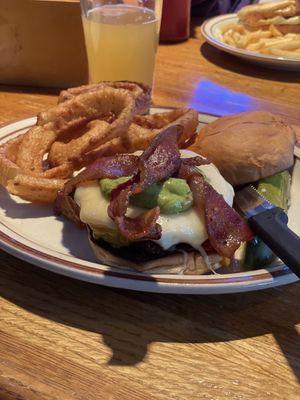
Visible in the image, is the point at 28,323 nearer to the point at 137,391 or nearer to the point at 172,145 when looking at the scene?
the point at 137,391

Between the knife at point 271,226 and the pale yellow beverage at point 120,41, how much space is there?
2.33 feet

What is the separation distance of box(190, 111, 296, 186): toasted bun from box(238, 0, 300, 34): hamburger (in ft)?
3.12

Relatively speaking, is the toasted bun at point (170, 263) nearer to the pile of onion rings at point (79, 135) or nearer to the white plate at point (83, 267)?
the white plate at point (83, 267)

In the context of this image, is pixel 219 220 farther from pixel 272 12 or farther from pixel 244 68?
pixel 272 12

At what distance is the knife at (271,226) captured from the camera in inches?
28.2

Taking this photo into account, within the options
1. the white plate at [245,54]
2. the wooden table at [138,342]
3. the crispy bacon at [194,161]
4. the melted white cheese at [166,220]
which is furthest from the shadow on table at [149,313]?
the white plate at [245,54]

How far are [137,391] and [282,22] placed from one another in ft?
5.33

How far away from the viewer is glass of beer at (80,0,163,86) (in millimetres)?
1445

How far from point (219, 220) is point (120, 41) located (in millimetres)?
843

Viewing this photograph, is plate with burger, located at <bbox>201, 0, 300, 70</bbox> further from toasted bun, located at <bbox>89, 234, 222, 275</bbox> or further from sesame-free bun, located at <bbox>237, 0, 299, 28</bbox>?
toasted bun, located at <bbox>89, 234, 222, 275</bbox>

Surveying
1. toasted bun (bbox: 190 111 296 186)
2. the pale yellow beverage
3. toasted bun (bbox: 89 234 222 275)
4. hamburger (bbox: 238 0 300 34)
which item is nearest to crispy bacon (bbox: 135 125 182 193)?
toasted bun (bbox: 89 234 222 275)

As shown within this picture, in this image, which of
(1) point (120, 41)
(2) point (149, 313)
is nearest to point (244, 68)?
(1) point (120, 41)

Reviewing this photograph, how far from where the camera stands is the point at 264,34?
75.7 inches

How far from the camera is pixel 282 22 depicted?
6.36 ft
